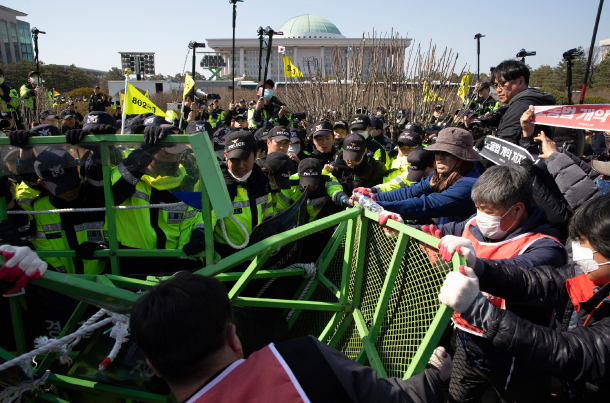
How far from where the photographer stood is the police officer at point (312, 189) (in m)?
3.63

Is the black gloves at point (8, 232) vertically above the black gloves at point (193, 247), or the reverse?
the black gloves at point (8, 232)

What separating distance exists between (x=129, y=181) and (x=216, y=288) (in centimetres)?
171

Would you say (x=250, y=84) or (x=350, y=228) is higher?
(x=250, y=84)

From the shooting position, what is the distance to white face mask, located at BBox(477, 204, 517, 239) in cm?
206

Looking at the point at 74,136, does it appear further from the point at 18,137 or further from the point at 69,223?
the point at 69,223

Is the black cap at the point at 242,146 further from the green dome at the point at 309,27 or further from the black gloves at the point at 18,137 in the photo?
the green dome at the point at 309,27

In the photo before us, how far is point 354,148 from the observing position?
420 centimetres

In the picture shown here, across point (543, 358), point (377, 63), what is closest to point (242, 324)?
point (543, 358)

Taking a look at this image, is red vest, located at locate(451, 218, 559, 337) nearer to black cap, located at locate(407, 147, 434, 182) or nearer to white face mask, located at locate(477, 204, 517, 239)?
white face mask, located at locate(477, 204, 517, 239)

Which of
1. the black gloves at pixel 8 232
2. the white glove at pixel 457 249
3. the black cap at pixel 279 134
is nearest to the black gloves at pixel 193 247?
the black gloves at pixel 8 232

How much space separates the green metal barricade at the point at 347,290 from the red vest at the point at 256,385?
2.60 ft

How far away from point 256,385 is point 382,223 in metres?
1.35

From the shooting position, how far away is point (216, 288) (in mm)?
1325

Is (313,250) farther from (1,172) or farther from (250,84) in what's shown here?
(250,84)
